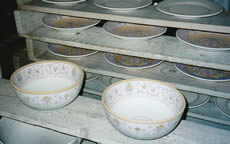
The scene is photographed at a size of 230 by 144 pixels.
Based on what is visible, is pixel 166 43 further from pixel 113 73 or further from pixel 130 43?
pixel 113 73

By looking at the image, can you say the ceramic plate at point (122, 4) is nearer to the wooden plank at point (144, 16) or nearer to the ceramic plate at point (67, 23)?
the wooden plank at point (144, 16)

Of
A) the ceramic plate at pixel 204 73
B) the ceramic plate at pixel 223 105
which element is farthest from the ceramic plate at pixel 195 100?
the ceramic plate at pixel 204 73

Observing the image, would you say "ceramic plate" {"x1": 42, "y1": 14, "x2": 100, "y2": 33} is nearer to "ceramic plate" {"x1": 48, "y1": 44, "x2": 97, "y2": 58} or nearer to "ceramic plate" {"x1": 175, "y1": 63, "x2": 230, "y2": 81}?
"ceramic plate" {"x1": 48, "y1": 44, "x2": 97, "y2": 58}

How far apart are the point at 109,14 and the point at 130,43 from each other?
0.22m

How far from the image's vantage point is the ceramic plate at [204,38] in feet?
4.27

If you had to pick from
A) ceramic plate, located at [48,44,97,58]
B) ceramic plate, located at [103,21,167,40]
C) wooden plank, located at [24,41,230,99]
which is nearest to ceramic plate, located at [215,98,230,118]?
wooden plank, located at [24,41,230,99]

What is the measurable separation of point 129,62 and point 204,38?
488 mm

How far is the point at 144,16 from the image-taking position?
1142mm

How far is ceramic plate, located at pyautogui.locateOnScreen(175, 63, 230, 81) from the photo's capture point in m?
1.38

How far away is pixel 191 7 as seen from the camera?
48.2 inches

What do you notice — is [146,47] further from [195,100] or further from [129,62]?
[195,100]

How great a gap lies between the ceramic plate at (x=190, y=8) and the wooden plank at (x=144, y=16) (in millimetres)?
23

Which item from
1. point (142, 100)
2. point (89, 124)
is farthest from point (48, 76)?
point (142, 100)

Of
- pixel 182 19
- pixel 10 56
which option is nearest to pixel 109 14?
pixel 182 19
